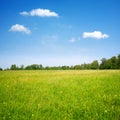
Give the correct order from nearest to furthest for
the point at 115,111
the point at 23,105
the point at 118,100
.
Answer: the point at 115,111, the point at 23,105, the point at 118,100

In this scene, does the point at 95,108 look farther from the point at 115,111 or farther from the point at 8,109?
the point at 8,109

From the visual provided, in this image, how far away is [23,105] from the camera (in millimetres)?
7945

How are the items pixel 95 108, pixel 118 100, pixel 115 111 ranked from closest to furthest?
pixel 115 111 → pixel 95 108 → pixel 118 100

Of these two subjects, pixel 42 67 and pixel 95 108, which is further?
pixel 42 67

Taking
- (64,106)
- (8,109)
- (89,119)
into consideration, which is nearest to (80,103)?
(64,106)

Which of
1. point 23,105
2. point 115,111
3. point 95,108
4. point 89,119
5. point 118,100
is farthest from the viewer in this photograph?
point 118,100

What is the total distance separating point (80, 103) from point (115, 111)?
1726mm

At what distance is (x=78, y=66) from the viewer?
475 feet

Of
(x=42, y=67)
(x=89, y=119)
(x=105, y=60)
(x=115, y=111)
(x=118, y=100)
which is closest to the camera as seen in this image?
(x=89, y=119)

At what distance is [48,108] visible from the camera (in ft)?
24.5

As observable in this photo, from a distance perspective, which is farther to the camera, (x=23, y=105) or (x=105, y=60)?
(x=105, y=60)

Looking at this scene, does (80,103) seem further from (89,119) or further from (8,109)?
(8,109)

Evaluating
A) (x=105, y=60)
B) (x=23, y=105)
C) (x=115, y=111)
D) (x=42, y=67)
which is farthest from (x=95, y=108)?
(x=42, y=67)

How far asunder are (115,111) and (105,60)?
121185 millimetres
